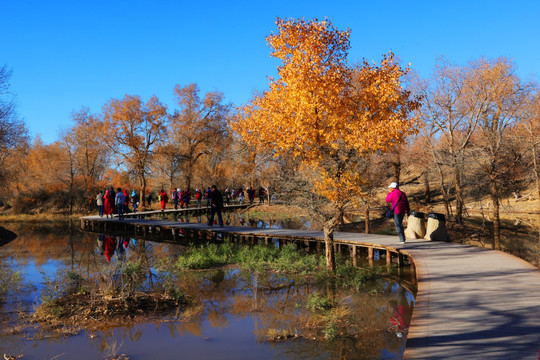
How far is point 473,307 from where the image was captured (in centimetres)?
704

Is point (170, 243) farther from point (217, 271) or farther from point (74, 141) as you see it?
point (74, 141)

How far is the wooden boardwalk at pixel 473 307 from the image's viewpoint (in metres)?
5.36

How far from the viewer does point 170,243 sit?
21984 millimetres

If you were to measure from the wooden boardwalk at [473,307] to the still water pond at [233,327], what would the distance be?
786 mm

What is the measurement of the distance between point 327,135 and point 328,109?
66 cm

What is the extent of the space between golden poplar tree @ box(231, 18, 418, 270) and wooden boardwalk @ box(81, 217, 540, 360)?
297 centimetres

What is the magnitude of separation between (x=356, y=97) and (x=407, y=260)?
21.0 ft

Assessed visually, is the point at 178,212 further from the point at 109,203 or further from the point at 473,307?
the point at 473,307

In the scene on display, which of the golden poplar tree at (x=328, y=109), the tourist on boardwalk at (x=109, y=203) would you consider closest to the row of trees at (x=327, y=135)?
the golden poplar tree at (x=328, y=109)

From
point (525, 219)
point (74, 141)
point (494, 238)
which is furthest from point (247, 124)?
point (74, 141)

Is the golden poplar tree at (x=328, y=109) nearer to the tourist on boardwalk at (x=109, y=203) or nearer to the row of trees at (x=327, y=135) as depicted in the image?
the row of trees at (x=327, y=135)

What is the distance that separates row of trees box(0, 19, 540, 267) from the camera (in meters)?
10.8

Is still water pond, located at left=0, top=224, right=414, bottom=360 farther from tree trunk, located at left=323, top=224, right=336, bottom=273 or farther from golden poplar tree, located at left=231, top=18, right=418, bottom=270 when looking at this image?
golden poplar tree, located at left=231, top=18, right=418, bottom=270

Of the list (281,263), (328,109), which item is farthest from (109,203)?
(328,109)
